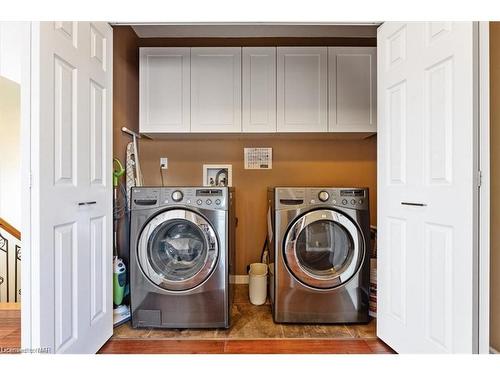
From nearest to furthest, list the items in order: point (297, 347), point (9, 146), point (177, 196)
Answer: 1. point (9, 146)
2. point (297, 347)
3. point (177, 196)

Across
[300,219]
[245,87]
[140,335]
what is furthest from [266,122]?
[140,335]

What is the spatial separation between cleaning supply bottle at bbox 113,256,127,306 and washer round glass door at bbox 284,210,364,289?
3.73 feet

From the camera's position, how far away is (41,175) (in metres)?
1.15

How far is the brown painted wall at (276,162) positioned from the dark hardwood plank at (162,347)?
106 centimetres

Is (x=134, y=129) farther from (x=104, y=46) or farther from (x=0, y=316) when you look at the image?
(x=0, y=316)

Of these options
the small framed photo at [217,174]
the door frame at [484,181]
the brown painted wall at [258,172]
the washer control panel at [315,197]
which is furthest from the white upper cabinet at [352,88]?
the door frame at [484,181]

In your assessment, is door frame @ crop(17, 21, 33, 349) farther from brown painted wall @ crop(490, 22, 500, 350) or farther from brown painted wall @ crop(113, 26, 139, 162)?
brown painted wall @ crop(490, 22, 500, 350)

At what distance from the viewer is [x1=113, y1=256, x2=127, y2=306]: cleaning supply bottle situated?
193cm

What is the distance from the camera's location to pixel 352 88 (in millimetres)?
2287

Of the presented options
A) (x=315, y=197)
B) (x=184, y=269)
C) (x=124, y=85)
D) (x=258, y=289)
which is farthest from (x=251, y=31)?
(x=258, y=289)

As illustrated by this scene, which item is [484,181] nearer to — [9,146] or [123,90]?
[9,146]

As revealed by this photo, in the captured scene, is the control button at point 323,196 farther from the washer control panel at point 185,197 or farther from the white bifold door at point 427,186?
the washer control panel at point 185,197

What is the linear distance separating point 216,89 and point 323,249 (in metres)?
1.48
